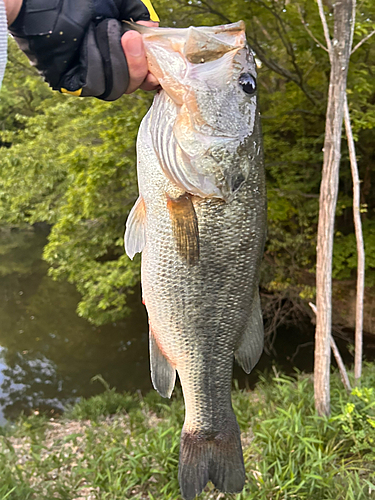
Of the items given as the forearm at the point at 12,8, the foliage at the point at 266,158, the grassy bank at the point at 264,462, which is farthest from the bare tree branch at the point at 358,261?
the forearm at the point at 12,8

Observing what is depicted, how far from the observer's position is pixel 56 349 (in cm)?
879

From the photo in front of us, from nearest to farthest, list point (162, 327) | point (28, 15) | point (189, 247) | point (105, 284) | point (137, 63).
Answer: point (28, 15), point (137, 63), point (189, 247), point (162, 327), point (105, 284)

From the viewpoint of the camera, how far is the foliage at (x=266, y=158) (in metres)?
4.68

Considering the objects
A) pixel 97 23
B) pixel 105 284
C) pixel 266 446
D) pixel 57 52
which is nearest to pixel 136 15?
pixel 97 23

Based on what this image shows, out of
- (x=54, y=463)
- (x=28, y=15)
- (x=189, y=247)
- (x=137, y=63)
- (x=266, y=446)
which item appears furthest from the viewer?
(x=54, y=463)

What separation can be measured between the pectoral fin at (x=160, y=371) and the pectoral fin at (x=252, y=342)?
28 centimetres

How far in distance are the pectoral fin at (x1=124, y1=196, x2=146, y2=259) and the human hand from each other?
0.41 metres

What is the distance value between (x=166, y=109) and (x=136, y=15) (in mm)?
309

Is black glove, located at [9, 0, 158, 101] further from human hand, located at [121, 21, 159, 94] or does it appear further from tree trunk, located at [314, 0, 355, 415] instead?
tree trunk, located at [314, 0, 355, 415]

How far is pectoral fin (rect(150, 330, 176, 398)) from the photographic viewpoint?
1.45m

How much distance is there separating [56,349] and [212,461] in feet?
26.7

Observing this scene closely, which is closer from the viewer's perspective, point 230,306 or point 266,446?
point 230,306

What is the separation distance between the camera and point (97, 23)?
1.10 meters

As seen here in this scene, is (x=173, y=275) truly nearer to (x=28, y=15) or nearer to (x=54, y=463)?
(x=28, y=15)
